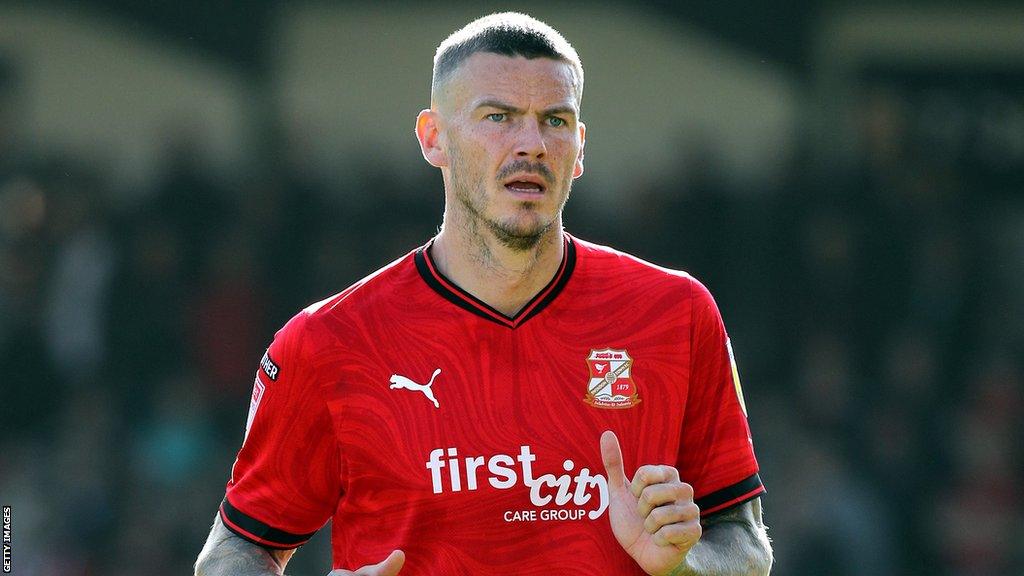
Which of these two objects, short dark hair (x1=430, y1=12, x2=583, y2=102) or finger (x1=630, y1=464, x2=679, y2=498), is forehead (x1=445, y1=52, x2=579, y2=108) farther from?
finger (x1=630, y1=464, x2=679, y2=498)

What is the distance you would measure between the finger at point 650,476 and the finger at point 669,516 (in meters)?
0.05

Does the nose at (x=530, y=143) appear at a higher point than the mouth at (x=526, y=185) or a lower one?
higher

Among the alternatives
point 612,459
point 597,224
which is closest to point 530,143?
point 612,459

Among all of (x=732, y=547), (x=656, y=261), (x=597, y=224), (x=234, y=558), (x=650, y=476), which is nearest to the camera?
(x=650, y=476)

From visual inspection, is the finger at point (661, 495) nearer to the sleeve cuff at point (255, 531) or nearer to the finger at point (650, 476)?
the finger at point (650, 476)

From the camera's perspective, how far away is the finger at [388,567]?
3203mm

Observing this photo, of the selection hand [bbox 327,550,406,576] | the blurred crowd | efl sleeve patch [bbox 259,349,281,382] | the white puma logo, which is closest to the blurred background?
the blurred crowd

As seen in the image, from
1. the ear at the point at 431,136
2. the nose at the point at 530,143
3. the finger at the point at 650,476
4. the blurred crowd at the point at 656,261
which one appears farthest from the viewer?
the blurred crowd at the point at 656,261

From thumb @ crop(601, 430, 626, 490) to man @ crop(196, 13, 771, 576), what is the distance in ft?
0.64

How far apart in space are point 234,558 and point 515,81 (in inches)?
48.6

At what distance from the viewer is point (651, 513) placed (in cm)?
308

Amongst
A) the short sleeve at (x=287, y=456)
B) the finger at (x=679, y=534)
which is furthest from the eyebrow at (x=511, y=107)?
the finger at (x=679, y=534)

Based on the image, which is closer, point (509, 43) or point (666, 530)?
point (666, 530)

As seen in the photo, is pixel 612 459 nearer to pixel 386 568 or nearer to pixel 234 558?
pixel 386 568
